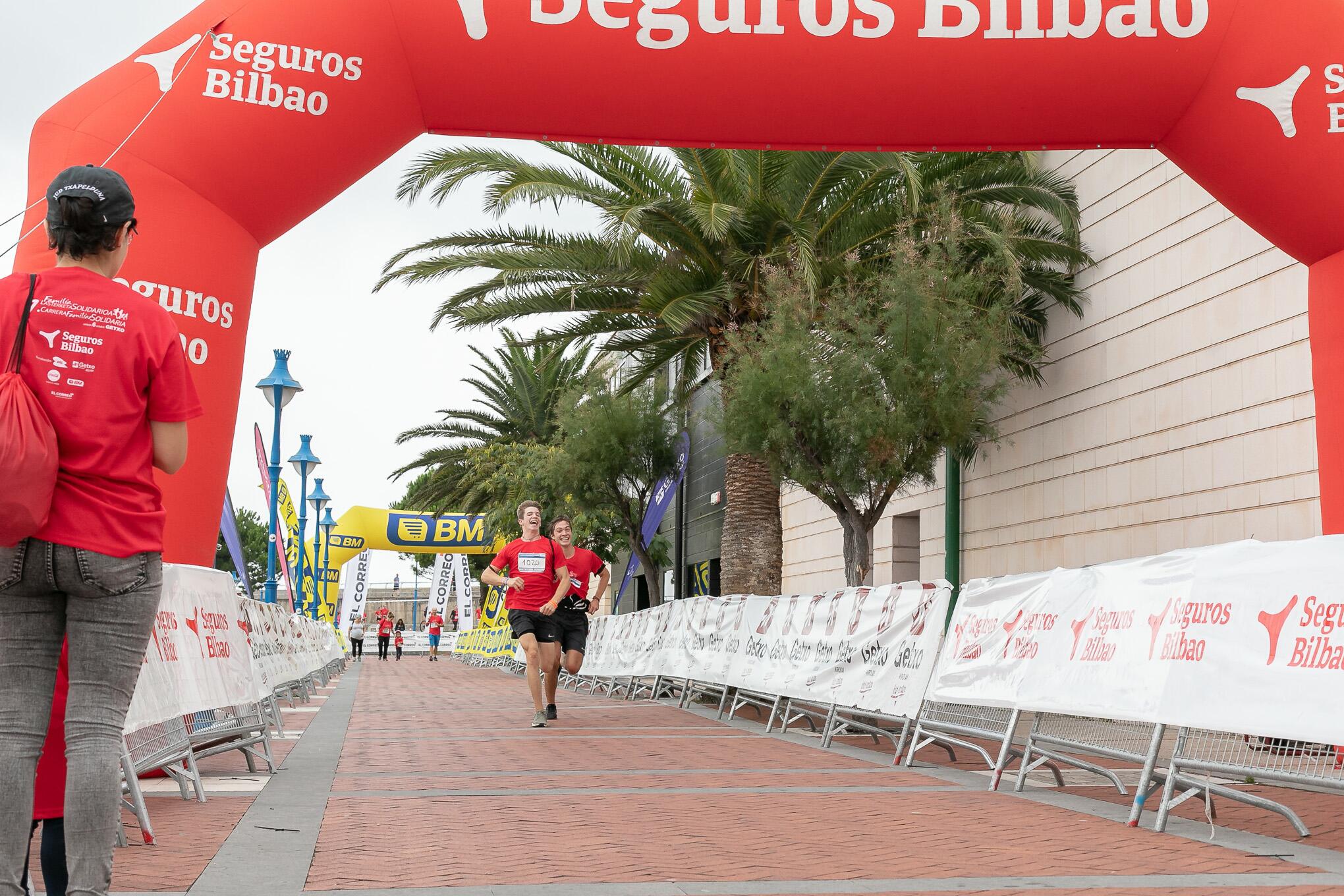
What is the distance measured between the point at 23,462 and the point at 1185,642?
5.10 m

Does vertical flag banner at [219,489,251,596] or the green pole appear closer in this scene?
vertical flag banner at [219,489,251,596]

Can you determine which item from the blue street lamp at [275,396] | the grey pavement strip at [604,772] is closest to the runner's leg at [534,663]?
the grey pavement strip at [604,772]

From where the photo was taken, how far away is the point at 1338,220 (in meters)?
8.55

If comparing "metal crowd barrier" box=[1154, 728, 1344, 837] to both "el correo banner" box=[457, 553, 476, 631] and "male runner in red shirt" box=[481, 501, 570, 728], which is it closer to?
"male runner in red shirt" box=[481, 501, 570, 728]

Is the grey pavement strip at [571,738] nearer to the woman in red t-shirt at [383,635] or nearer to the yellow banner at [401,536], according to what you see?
the woman in red t-shirt at [383,635]

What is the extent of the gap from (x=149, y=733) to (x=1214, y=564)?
492 cm

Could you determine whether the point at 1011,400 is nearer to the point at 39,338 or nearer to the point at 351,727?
the point at 351,727

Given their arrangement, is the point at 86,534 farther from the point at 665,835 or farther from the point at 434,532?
the point at 434,532

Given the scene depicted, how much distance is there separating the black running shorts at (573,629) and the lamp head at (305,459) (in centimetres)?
2151

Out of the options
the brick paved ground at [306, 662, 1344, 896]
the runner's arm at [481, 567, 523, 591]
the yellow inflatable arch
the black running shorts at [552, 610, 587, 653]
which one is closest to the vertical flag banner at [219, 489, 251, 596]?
the runner's arm at [481, 567, 523, 591]

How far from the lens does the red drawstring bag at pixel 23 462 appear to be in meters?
2.97

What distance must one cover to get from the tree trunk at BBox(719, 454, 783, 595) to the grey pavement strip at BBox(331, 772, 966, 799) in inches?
429

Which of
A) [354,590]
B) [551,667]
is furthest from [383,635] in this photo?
[551,667]

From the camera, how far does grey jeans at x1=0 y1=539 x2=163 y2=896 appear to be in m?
3.03
